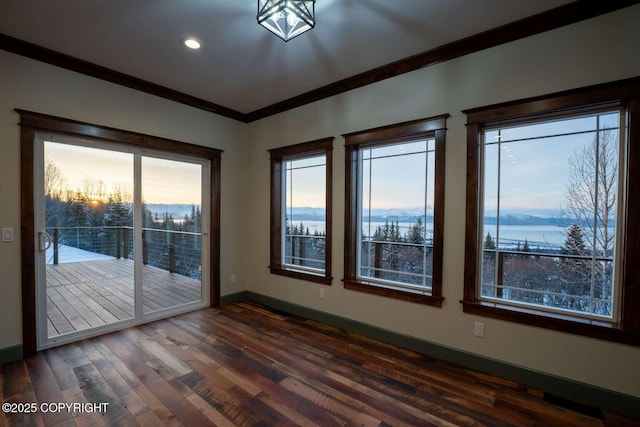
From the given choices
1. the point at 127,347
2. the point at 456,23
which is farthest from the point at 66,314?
the point at 456,23

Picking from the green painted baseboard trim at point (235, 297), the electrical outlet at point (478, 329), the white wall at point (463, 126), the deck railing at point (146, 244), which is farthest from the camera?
the green painted baseboard trim at point (235, 297)

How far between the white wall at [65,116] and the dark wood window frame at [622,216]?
10.6 feet

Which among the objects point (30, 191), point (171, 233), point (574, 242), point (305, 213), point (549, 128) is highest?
point (549, 128)

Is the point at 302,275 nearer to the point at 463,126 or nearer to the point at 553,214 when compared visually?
the point at 463,126

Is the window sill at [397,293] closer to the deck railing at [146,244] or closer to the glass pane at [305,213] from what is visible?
the glass pane at [305,213]

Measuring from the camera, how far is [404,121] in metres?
2.88

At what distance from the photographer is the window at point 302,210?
11.7 feet

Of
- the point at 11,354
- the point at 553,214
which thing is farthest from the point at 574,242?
the point at 11,354

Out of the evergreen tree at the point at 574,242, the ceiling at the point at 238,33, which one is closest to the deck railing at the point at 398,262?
the evergreen tree at the point at 574,242

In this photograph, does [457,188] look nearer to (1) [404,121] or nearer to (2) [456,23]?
(1) [404,121]

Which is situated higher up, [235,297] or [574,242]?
[574,242]

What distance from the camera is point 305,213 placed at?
3893 mm

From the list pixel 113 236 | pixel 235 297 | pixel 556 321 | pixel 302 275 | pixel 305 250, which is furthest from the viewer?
pixel 235 297

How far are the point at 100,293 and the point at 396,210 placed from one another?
3539 mm
